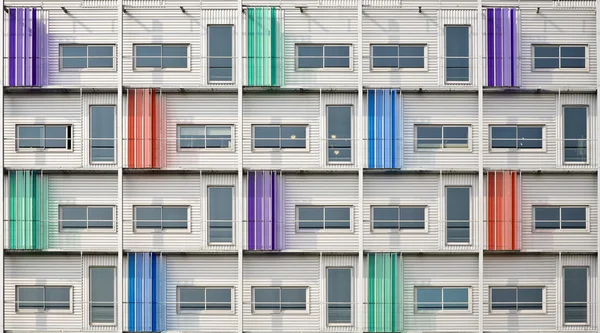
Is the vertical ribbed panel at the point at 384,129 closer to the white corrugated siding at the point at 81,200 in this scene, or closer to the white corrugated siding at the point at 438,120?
the white corrugated siding at the point at 438,120

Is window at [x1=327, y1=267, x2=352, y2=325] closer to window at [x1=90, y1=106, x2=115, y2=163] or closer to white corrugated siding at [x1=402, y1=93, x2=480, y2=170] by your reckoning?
white corrugated siding at [x1=402, y1=93, x2=480, y2=170]

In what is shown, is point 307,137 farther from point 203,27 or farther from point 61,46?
point 61,46

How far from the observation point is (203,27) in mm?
26688

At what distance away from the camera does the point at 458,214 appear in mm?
26562

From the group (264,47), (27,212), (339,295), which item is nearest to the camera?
(27,212)

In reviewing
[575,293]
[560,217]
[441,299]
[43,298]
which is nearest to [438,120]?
[560,217]

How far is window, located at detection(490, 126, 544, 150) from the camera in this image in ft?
87.5

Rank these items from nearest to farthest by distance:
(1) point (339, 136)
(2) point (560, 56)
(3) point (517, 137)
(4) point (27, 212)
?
(4) point (27, 212) < (1) point (339, 136) < (3) point (517, 137) < (2) point (560, 56)

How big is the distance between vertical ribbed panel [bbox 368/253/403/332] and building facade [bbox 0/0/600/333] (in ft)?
0.25

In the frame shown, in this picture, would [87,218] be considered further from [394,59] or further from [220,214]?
[394,59]

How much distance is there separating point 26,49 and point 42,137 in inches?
134

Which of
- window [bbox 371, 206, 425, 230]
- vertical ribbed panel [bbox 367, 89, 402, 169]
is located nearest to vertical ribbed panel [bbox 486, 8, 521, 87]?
vertical ribbed panel [bbox 367, 89, 402, 169]

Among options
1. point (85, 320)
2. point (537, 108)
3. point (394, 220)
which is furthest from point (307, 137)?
point (85, 320)

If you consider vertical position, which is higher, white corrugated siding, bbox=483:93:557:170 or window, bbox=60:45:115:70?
window, bbox=60:45:115:70
